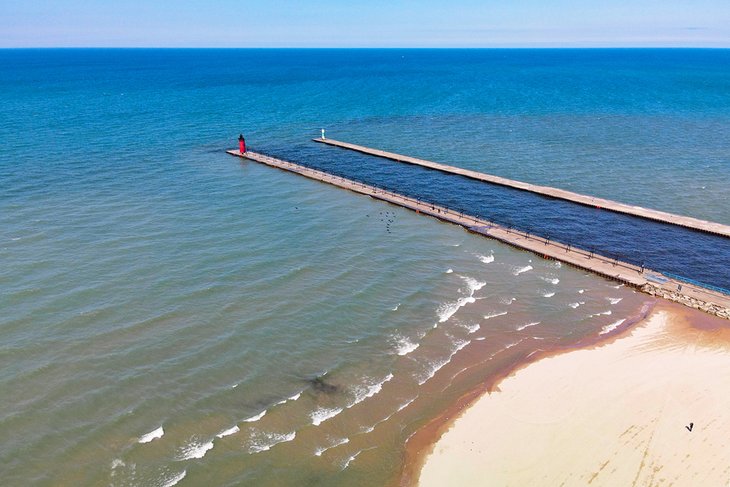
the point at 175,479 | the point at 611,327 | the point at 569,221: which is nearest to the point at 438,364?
the point at 611,327

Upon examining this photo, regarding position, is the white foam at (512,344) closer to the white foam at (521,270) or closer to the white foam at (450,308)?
the white foam at (450,308)

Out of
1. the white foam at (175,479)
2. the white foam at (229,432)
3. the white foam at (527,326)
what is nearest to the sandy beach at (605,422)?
the white foam at (527,326)

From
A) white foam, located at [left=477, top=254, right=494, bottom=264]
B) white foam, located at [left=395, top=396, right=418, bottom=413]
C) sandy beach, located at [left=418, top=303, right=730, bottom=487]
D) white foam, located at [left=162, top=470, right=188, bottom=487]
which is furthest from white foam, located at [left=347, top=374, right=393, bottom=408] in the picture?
white foam, located at [left=477, top=254, right=494, bottom=264]

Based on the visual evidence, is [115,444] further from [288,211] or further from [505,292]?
[288,211]

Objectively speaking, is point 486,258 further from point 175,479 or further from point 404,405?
point 175,479

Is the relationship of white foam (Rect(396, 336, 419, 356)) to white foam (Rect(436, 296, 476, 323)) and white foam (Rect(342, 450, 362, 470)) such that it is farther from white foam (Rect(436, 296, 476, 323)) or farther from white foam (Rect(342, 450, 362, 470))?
white foam (Rect(342, 450, 362, 470))

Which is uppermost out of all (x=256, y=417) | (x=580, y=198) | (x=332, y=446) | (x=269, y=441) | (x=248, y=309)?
(x=248, y=309)
